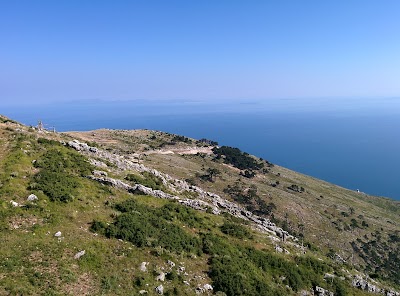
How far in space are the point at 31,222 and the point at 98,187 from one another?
8.73 metres

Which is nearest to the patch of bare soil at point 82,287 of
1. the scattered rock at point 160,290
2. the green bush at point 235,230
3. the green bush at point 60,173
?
the scattered rock at point 160,290

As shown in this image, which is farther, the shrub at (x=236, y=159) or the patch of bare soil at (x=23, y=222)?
the shrub at (x=236, y=159)

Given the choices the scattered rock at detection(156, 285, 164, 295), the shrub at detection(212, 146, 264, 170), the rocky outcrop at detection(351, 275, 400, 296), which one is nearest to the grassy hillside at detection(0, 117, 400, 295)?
the scattered rock at detection(156, 285, 164, 295)

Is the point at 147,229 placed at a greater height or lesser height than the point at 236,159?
greater

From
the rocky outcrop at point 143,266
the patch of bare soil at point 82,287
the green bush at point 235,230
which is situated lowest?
the green bush at point 235,230

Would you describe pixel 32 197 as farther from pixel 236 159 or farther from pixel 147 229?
pixel 236 159

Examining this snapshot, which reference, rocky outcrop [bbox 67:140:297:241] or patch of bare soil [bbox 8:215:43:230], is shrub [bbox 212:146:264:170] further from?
patch of bare soil [bbox 8:215:43:230]

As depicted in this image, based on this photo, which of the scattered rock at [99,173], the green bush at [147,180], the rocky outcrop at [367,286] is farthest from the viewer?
the green bush at [147,180]

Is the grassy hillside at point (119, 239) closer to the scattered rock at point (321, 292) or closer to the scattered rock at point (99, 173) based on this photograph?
the scattered rock at point (99, 173)

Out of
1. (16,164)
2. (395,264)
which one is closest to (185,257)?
(16,164)

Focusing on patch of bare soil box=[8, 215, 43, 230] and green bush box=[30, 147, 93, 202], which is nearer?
patch of bare soil box=[8, 215, 43, 230]

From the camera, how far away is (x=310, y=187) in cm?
11212

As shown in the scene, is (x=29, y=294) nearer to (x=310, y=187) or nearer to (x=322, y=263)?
(x=322, y=263)

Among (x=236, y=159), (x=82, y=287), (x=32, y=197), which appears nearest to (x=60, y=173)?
(x=32, y=197)
